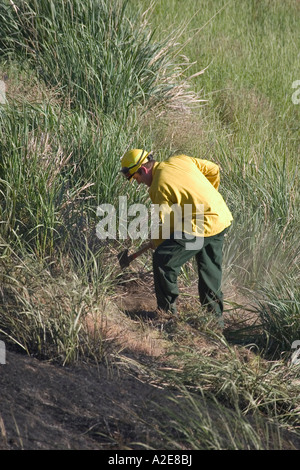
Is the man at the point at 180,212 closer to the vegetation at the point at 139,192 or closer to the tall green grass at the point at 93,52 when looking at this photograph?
the vegetation at the point at 139,192

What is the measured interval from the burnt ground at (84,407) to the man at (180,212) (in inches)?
40.2

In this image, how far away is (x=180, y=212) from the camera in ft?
19.1

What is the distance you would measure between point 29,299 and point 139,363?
853mm

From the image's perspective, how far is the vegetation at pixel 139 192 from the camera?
4910mm

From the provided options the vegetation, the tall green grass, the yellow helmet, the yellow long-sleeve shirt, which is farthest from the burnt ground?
the tall green grass

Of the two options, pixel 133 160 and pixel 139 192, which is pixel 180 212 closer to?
pixel 133 160

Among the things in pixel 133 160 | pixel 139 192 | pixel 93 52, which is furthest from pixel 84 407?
pixel 93 52

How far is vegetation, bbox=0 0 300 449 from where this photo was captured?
4910 mm

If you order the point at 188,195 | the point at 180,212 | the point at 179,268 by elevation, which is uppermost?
the point at 188,195

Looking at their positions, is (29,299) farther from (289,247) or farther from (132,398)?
(289,247)

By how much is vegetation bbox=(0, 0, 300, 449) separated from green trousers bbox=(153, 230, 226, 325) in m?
0.20

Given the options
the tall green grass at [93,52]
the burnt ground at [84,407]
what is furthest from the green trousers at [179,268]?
the tall green grass at [93,52]

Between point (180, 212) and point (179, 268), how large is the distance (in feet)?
1.52
